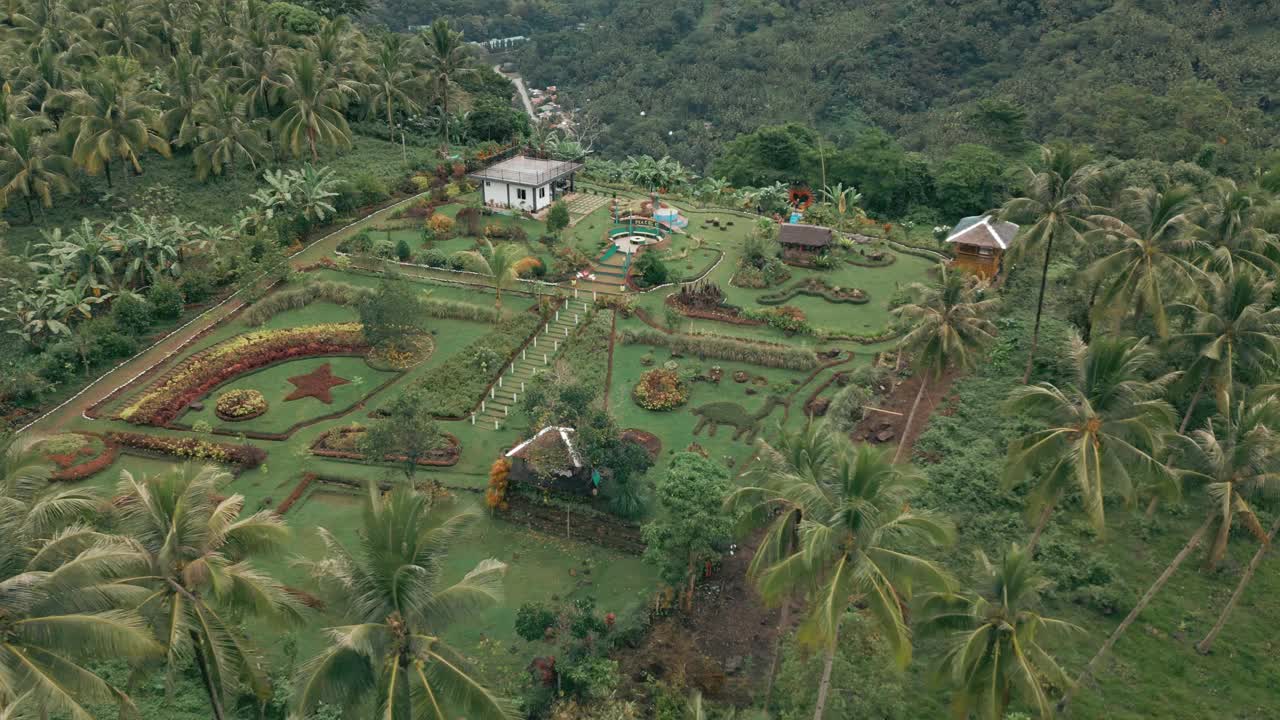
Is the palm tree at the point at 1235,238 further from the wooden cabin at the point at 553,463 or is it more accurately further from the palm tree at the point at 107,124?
the palm tree at the point at 107,124

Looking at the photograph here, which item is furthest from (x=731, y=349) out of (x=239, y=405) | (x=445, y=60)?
(x=445, y=60)

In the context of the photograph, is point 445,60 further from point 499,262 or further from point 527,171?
point 499,262

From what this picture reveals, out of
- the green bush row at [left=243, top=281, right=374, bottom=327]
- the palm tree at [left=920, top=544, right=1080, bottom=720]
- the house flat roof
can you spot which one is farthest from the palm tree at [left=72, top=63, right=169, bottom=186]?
the palm tree at [left=920, top=544, right=1080, bottom=720]

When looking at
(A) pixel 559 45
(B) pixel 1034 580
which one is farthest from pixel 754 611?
(A) pixel 559 45

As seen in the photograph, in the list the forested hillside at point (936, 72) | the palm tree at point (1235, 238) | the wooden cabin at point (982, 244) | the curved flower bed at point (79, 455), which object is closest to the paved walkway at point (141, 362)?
the curved flower bed at point (79, 455)

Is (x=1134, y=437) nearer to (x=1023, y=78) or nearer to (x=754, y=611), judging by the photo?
(x=754, y=611)

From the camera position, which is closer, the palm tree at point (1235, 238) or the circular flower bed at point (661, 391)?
the palm tree at point (1235, 238)

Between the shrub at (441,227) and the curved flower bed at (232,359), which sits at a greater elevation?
the shrub at (441,227)
